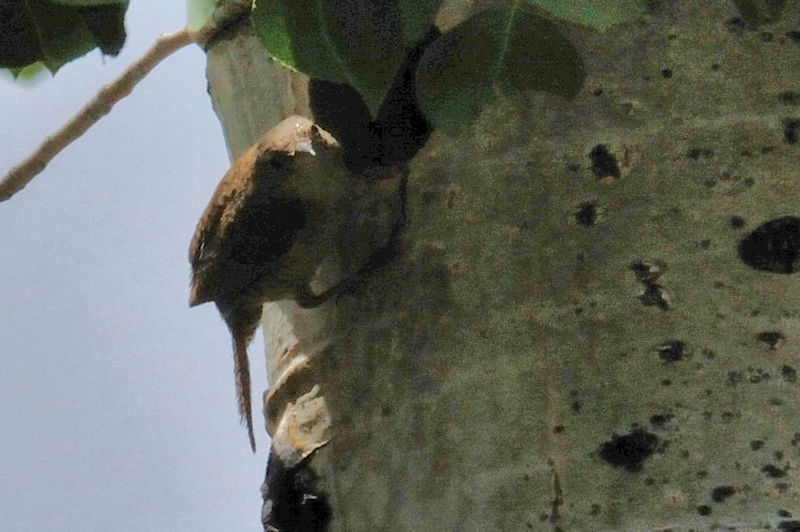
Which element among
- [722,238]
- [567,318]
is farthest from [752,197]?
[567,318]

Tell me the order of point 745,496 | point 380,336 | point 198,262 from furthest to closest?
point 198,262 → point 380,336 → point 745,496

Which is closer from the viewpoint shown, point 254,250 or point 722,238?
point 722,238

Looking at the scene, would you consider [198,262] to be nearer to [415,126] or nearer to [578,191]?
[415,126]

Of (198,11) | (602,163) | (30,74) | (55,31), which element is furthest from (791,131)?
(30,74)

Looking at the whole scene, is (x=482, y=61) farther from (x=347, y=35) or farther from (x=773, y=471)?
(x=773, y=471)

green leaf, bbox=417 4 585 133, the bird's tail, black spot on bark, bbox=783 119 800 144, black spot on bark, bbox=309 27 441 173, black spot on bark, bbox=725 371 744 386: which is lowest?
the bird's tail

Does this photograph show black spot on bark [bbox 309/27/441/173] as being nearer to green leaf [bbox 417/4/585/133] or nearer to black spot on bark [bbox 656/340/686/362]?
green leaf [bbox 417/4/585/133]

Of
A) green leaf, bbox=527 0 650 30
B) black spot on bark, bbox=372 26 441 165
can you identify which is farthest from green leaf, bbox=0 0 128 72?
green leaf, bbox=527 0 650 30

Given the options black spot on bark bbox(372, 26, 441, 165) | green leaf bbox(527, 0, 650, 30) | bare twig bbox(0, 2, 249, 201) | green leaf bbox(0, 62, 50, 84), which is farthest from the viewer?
bare twig bbox(0, 2, 249, 201)
